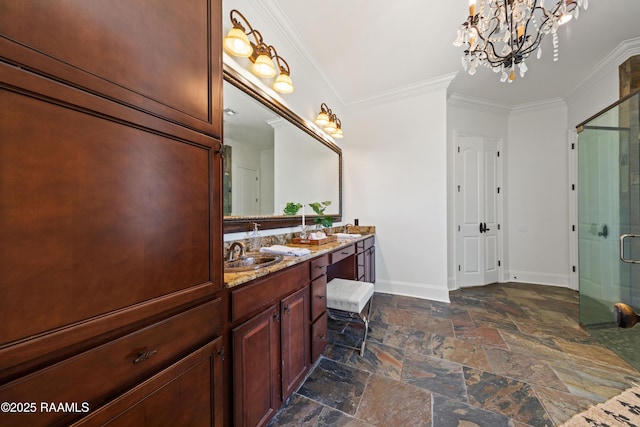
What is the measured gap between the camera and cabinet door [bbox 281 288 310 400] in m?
1.30

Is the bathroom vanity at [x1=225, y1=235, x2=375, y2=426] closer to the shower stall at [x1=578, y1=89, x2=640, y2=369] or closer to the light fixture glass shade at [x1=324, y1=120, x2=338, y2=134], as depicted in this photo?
the light fixture glass shade at [x1=324, y1=120, x2=338, y2=134]

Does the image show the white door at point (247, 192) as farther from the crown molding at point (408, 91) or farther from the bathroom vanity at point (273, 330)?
the crown molding at point (408, 91)

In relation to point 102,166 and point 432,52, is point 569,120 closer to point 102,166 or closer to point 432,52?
point 432,52

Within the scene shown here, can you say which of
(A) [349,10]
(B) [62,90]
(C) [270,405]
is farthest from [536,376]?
(A) [349,10]

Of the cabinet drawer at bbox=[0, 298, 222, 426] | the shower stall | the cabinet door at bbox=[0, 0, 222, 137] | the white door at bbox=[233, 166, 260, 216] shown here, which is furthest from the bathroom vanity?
the shower stall

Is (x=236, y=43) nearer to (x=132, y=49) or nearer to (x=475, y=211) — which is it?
(x=132, y=49)

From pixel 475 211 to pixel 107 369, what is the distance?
14.3ft

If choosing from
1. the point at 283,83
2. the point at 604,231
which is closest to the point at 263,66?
the point at 283,83

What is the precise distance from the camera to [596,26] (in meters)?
2.14

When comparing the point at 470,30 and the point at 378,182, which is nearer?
the point at 470,30

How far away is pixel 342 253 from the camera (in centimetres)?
218

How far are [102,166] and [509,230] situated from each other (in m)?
5.08

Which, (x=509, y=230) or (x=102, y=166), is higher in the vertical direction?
(x=102, y=166)

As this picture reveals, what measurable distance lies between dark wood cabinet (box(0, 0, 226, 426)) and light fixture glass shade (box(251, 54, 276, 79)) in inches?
29.6
